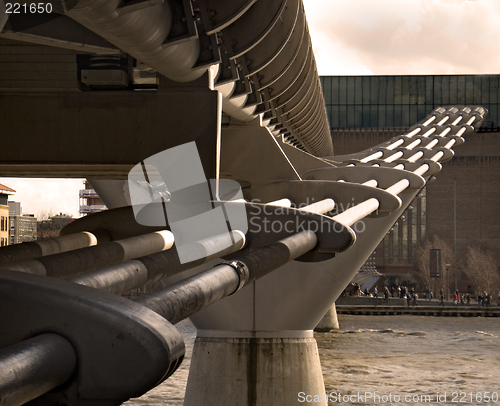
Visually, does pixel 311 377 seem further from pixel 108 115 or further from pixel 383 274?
pixel 383 274

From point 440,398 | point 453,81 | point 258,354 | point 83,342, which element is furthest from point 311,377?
point 453,81

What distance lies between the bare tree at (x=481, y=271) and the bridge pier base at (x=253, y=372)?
49.7 metres

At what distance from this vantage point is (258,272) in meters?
4.36

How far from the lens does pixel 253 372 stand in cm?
1141

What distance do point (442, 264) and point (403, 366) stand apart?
40384 millimetres

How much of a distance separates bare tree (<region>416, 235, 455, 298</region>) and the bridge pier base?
51410mm

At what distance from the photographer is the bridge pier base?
11227 millimetres

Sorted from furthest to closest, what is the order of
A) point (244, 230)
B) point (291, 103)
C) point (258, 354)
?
point (291, 103)
point (258, 354)
point (244, 230)

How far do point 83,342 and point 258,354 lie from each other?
1036 centimetres
